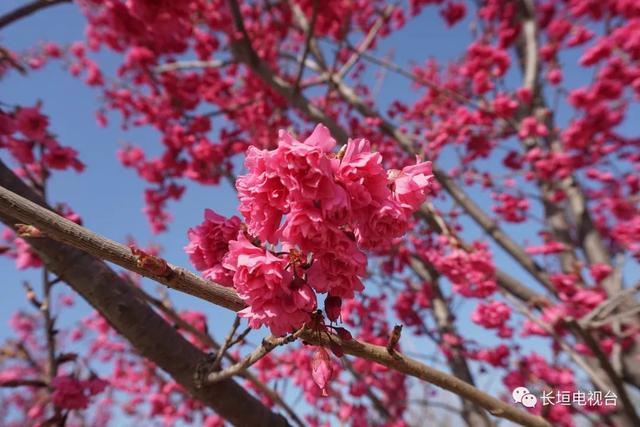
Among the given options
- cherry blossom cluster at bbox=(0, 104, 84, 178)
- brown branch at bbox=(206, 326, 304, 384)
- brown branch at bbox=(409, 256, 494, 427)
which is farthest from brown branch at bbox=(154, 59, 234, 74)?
brown branch at bbox=(206, 326, 304, 384)

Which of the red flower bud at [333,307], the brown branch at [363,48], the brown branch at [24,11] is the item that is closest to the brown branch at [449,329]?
the brown branch at [363,48]

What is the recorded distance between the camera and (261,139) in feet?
17.7

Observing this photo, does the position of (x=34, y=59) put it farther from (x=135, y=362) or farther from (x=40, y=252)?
(x=40, y=252)

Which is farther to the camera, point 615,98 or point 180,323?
point 615,98

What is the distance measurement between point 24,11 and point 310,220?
2.10 metres

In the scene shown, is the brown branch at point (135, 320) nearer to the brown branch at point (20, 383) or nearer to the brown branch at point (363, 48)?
the brown branch at point (20, 383)

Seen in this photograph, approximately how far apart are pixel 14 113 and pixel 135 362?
21.4ft

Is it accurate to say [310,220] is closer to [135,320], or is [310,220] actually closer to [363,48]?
[135,320]

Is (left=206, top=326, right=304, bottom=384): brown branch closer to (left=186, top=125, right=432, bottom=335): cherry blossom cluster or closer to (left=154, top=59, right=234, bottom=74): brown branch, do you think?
(left=186, top=125, right=432, bottom=335): cherry blossom cluster

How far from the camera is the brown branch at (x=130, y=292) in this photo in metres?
0.83

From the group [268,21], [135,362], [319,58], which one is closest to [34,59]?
[268,21]

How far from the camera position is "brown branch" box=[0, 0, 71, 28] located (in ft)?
6.70

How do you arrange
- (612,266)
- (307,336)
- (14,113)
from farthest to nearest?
(612,266) → (14,113) → (307,336)

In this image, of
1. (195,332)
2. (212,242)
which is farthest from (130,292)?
(212,242)
